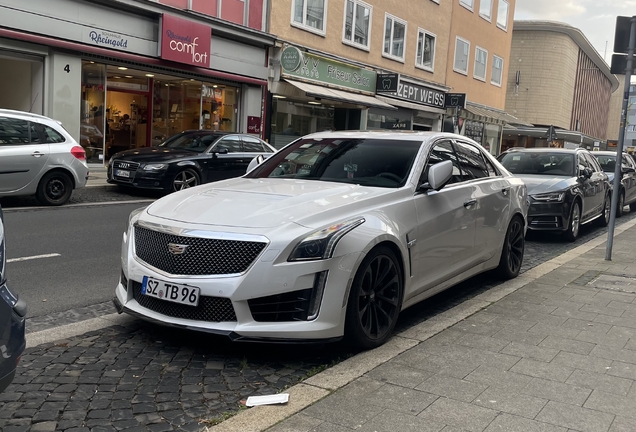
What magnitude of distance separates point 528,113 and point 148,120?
44817 mm

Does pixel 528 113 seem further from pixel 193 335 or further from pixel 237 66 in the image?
pixel 193 335

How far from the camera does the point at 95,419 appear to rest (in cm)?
338

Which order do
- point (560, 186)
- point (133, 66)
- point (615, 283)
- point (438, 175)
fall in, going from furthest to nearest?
point (133, 66) < point (560, 186) < point (615, 283) < point (438, 175)

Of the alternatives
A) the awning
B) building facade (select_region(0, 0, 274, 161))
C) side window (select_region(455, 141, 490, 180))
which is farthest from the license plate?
the awning

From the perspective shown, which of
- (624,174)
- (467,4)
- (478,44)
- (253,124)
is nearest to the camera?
(624,174)

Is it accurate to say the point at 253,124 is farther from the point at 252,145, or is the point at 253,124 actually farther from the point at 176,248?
the point at 176,248

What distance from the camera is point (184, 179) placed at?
45.9 ft

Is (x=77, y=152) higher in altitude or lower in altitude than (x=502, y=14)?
lower

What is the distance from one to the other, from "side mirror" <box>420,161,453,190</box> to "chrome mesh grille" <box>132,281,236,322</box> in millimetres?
2026

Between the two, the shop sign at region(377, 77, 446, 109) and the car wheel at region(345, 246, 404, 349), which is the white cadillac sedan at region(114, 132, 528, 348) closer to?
the car wheel at region(345, 246, 404, 349)

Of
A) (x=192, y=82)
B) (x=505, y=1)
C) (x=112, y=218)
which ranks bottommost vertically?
(x=112, y=218)

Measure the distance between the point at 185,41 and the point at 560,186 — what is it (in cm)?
1192

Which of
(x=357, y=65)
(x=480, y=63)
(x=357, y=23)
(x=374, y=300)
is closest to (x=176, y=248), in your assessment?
(x=374, y=300)

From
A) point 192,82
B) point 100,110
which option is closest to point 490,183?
point 100,110
